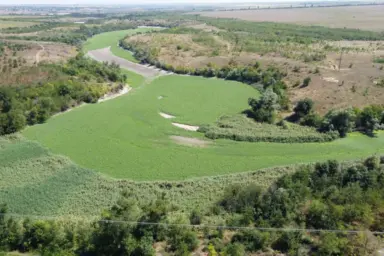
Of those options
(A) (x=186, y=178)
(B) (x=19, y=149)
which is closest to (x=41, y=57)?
(B) (x=19, y=149)

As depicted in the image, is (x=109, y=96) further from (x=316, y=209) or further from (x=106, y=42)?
(x=106, y=42)

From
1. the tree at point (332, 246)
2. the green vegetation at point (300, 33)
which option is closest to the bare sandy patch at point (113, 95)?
the tree at point (332, 246)

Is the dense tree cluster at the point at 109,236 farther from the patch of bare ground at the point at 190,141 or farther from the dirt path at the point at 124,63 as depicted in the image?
the dirt path at the point at 124,63

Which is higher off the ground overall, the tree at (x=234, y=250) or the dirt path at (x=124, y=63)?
the dirt path at (x=124, y=63)

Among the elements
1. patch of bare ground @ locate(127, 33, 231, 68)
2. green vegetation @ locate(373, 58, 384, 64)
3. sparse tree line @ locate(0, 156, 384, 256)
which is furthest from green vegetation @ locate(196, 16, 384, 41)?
sparse tree line @ locate(0, 156, 384, 256)

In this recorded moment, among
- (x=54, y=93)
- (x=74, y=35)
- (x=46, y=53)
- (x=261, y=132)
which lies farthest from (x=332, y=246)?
(x=74, y=35)
